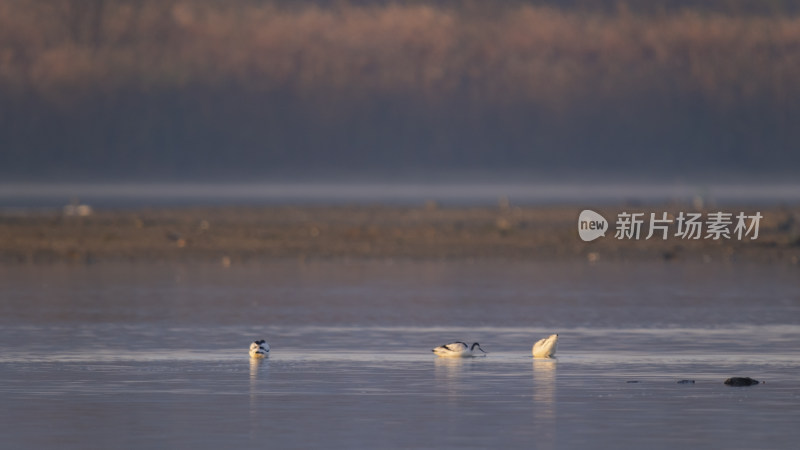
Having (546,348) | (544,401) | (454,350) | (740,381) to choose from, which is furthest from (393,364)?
(740,381)

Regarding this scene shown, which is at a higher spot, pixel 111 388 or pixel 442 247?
pixel 442 247

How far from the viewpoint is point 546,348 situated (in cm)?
2522

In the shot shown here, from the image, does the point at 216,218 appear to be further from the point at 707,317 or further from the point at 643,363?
the point at 643,363

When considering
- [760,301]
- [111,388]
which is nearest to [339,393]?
[111,388]

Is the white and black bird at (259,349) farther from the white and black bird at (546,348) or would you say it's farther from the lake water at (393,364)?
the white and black bird at (546,348)

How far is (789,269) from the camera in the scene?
51.8m

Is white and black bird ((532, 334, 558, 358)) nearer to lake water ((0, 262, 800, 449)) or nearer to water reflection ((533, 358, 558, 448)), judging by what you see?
water reflection ((533, 358, 558, 448))

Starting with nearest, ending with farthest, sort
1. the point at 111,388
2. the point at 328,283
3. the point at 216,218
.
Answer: the point at 111,388
the point at 328,283
the point at 216,218

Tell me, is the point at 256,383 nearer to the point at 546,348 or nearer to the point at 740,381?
the point at 546,348

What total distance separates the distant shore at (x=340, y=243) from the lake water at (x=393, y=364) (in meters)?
11.1

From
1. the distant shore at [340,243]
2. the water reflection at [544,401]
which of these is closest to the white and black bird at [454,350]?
the water reflection at [544,401]

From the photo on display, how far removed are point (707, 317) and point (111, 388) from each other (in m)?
16.3

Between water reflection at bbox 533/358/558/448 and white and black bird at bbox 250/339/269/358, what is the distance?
13.8 feet

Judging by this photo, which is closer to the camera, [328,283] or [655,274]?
[328,283]
